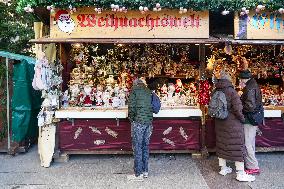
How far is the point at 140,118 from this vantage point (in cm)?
679

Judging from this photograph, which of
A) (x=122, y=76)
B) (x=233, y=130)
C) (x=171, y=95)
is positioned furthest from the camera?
(x=122, y=76)

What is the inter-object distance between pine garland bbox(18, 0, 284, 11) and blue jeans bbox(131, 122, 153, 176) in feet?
7.61

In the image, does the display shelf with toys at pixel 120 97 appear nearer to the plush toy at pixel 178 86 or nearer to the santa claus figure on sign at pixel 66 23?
the plush toy at pixel 178 86

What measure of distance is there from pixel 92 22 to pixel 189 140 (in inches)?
128

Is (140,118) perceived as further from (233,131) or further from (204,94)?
(204,94)

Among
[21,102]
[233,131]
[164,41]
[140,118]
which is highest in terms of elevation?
[164,41]

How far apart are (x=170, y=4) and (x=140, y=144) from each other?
2.74 m

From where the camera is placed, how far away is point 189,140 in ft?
27.7

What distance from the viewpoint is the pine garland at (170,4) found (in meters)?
7.37

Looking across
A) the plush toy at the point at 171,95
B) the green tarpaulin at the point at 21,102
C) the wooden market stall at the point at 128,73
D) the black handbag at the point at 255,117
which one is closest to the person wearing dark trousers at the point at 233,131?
the black handbag at the point at 255,117

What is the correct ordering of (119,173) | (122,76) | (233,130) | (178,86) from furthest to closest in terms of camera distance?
(122,76)
(178,86)
(119,173)
(233,130)

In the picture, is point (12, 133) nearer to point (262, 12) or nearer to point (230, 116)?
Answer: point (230, 116)

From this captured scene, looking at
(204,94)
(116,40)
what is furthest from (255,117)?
(116,40)

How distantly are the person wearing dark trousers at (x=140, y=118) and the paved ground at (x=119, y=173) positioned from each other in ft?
1.30
